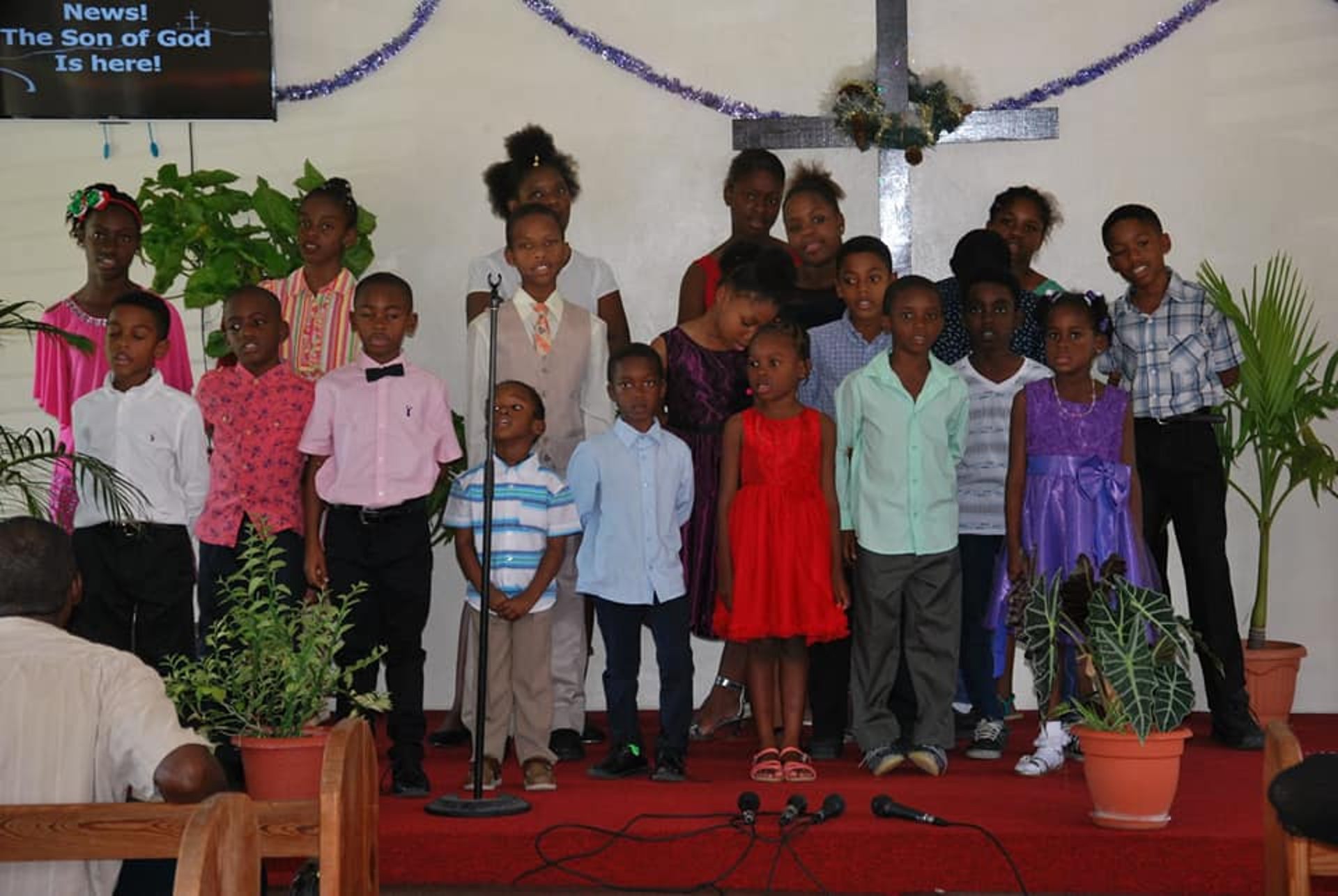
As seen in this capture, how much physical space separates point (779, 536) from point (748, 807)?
3.06 ft

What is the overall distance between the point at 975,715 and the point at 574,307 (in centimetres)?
176

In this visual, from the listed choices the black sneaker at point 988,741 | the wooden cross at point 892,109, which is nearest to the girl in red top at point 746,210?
the wooden cross at point 892,109

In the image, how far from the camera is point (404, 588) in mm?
4535

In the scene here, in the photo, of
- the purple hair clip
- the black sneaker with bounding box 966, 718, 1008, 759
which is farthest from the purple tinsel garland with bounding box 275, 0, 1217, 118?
the black sneaker with bounding box 966, 718, 1008, 759

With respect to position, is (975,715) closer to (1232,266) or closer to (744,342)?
(744,342)

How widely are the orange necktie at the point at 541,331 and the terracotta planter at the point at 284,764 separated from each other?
158 centimetres

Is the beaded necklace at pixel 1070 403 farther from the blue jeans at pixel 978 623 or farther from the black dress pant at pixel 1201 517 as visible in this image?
the blue jeans at pixel 978 623

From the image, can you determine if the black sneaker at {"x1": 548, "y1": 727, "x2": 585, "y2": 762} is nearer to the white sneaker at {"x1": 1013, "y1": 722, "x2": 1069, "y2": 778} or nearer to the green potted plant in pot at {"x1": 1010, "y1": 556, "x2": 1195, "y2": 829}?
the white sneaker at {"x1": 1013, "y1": 722, "x2": 1069, "y2": 778}

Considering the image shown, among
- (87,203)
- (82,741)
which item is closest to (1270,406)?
(87,203)

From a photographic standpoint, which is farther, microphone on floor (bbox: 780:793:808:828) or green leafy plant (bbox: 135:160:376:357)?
green leafy plant (bbox: 135:160:376:357)

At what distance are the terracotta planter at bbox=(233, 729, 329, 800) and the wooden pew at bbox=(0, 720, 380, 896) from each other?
1.03 meters

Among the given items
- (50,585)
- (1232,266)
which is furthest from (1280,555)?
(50,585)

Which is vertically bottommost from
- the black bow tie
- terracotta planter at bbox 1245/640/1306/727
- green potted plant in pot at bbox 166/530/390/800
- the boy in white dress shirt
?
terracotta planter at bbox 1245/640/1306/727

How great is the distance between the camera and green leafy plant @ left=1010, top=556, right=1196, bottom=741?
158 inches
